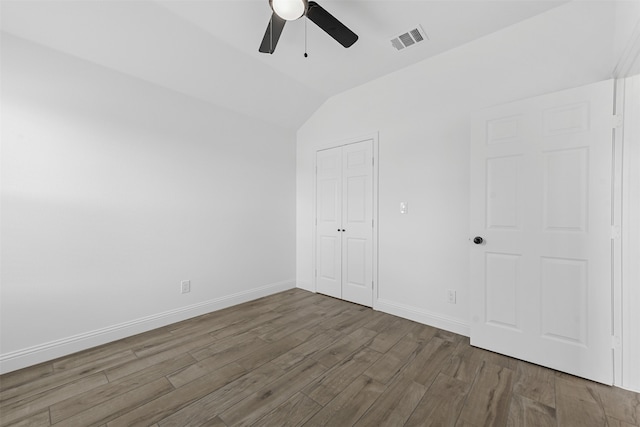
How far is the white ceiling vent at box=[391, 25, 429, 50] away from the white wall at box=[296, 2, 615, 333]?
36cm

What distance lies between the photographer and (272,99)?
3541 millimetres

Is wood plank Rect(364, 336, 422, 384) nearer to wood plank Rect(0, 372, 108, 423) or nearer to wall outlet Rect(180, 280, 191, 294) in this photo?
wood plank Rect(0, 372, 108, 423)

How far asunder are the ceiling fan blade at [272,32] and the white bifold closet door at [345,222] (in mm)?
1719

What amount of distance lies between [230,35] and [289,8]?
1161 millimetres

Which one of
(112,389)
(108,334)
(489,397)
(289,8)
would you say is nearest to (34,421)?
(112,389)

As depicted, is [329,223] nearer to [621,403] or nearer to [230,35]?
[230,35]

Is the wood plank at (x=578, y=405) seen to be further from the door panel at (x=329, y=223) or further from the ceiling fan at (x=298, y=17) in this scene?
the ceiling fan at (x=298, y=17)

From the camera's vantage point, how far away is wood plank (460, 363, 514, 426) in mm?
1576

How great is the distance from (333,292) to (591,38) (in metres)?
3.57

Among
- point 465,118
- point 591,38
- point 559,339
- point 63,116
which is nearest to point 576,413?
point 559,339

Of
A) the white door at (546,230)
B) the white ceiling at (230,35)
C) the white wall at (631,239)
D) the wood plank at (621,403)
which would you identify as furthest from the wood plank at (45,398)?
the white wall at (631,239)

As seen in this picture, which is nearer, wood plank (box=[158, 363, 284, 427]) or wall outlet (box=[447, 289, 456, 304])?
wood plank (box=[158, 363, 284, 427])

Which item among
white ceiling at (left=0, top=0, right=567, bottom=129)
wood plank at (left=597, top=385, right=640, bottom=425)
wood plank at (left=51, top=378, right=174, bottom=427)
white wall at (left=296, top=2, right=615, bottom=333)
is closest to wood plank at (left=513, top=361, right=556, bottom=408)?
wood plank at (left=597, top=385, right=640, bottom=425)

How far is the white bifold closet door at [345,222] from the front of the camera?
135 inches
